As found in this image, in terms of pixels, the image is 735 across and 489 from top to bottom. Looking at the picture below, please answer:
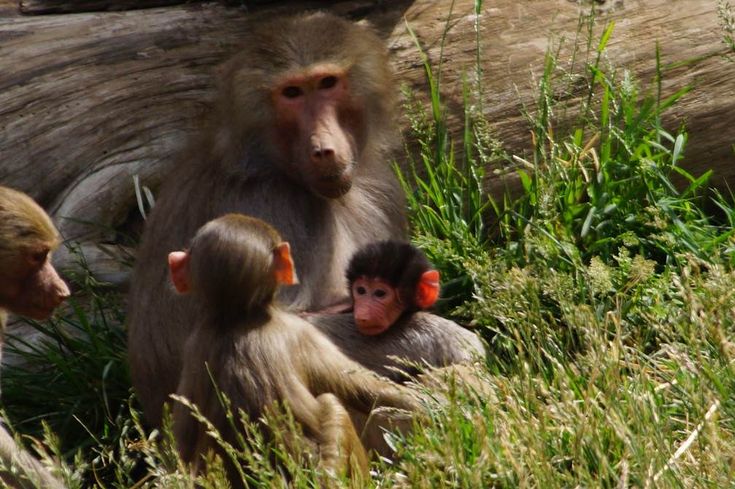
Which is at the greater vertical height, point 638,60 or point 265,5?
point 265,5

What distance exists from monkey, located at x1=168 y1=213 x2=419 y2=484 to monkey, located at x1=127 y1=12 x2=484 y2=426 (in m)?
0.49

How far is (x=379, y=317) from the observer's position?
5266mm

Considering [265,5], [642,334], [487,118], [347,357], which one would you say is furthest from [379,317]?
[265,5]

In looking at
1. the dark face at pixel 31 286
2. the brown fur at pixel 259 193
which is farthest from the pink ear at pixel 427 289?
the dark face at pixel 31 286

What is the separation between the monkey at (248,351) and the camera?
457 cm

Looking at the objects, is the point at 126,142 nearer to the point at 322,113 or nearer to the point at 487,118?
the point at 322,113

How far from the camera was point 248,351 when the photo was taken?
4598 mm

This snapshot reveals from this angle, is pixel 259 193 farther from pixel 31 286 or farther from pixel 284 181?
pixel 31 286

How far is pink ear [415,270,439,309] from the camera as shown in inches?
208

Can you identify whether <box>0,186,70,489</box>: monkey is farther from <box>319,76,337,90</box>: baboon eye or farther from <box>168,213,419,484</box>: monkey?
<box>319,76,337,90</box>: baboon eye

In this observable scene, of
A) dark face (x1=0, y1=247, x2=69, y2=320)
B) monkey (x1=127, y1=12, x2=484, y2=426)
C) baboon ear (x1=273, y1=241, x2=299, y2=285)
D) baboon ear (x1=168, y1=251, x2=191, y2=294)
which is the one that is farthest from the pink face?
dark face (x1=0, y1=247, x2=69, y2=320)

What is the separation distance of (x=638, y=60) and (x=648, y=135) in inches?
21.4

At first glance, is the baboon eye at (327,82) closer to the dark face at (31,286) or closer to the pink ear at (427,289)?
the pink ear at (427,289)

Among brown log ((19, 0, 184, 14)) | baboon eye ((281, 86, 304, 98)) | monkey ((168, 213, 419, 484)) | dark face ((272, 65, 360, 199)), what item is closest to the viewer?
monkey ((168, 213, 419, 484))
